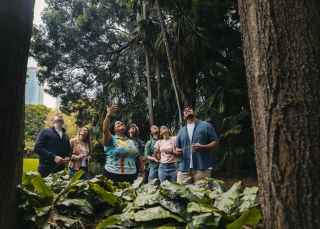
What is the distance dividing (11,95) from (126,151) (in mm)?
2533

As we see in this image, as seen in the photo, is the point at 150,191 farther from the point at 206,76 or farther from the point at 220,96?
the point at 206,76

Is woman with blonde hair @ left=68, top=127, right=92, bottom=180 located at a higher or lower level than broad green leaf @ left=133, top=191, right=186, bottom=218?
higher

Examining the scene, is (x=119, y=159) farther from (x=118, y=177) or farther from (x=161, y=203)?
(x=161, y=203)

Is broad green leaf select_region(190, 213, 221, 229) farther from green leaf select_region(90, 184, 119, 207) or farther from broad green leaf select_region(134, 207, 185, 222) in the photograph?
green leaf select_region(90, 184, 119, 207)

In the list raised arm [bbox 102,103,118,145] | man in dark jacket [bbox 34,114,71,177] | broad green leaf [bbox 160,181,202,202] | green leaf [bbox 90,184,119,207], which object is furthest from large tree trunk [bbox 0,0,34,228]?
man in dark jacket [bbox 34,114,71,177]

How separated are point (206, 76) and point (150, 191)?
11119 millimetres

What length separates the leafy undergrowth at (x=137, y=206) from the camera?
212cm

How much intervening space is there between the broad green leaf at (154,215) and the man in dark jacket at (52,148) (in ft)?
11.3

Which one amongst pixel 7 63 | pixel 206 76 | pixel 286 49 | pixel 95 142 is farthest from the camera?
pixel 95 142

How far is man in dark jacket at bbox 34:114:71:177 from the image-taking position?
215 inches

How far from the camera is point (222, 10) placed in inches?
511

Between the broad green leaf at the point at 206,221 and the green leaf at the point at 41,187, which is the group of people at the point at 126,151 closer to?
the green leaf at the point at 41,187

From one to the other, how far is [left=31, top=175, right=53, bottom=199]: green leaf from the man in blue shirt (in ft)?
8.83

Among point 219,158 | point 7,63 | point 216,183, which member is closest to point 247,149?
point 219,158
